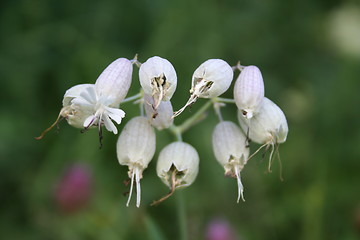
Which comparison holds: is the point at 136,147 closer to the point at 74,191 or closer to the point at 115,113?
the point at 115,113

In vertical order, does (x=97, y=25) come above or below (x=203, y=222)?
above

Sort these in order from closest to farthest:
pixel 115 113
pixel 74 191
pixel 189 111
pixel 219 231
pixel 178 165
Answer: pixel 115 113
pixel 178 165
pixel 219 231
pixel 74 191
pixel 189 111

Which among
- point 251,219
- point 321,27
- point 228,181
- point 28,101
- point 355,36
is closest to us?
point 251,219

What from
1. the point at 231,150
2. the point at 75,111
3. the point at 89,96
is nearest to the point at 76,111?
the point at 75,111

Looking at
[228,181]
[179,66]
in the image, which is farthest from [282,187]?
[179,66]

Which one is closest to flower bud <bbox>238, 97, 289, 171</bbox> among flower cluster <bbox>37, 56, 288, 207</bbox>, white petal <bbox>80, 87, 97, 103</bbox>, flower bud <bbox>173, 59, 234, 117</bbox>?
flower cluster <bbox>37, 56, 288, 207</bbox>

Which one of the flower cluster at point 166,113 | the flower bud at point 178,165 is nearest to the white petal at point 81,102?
the flower cluster at point 166,113

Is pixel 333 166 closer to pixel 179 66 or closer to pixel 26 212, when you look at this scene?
pixel 179 66
